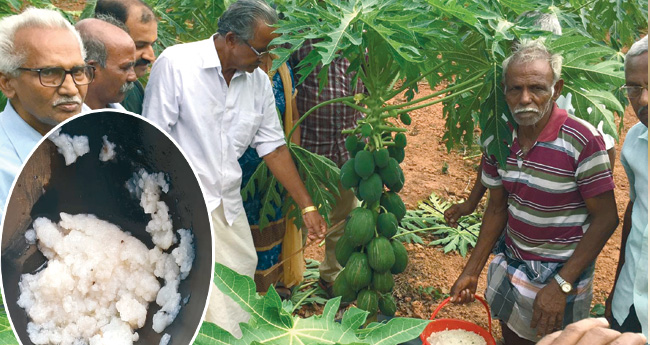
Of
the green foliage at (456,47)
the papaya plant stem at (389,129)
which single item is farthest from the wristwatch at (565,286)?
the papaya plant stem at (389,129)

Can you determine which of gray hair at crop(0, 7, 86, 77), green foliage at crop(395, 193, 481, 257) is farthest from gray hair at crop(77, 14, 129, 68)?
green foliage at crop(395, 193, 481, 257)

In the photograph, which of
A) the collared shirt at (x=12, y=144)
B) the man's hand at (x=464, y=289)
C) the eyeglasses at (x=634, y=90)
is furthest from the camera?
the man's hand at (x=464, y=289)

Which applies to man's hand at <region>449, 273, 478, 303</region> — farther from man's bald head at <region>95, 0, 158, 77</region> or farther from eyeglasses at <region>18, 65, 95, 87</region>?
eyeglasses at <region>18, 65, 95, 87</region>

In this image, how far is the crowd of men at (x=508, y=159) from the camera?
2.14m

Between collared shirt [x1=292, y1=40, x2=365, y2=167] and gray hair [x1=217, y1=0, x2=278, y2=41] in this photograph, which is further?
collared shirt [x1=292, y1=40, x2=365, y2=167]

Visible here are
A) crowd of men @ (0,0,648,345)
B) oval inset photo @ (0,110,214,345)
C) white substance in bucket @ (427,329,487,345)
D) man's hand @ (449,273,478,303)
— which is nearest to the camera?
oval inset photo @ (0,110,214,345)

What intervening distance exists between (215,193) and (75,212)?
1715mm

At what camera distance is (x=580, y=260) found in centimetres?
240

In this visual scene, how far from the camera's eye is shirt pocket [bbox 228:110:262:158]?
251 cm

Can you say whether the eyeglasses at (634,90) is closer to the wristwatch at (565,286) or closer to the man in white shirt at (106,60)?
the wristwatch at (565,286)

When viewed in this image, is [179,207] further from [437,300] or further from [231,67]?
[437,300]

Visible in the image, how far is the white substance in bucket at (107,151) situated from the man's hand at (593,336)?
67cm

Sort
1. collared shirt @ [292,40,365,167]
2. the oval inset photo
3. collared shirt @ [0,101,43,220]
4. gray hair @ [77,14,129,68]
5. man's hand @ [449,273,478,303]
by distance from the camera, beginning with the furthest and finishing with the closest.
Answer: collared shirt @ [292,40,365,167], man's hand @ [449,273,478,303], gray hair @ [77,14,129,68], collared shirt @ [0,101,43,220], the oval inset photo

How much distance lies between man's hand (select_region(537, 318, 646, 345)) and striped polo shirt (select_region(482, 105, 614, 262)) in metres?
1.43
